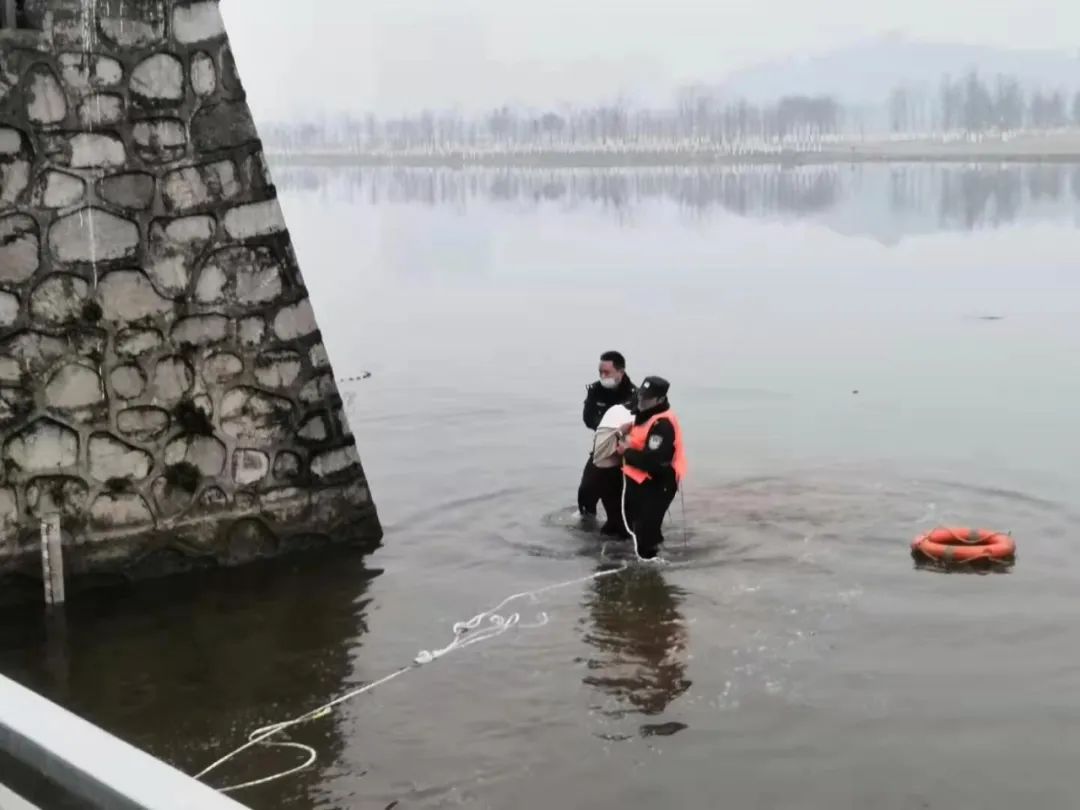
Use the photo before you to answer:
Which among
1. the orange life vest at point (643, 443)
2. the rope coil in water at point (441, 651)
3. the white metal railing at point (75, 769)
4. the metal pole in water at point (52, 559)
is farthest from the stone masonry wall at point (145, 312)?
the white metal railing at point (75, 769)

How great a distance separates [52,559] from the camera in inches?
324

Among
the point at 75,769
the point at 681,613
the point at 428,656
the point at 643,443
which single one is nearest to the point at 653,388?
the point at 643,443

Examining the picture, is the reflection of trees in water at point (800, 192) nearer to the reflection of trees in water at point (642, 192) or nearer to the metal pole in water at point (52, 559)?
the reflection of trees in water at point (642, 192)

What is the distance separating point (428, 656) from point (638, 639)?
135cm

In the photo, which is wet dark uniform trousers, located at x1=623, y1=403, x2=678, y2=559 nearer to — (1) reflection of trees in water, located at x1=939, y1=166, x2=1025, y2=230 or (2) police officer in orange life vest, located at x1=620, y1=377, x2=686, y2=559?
(2) police officer in orange life vest, located at x1=620, y1=377, x2=686, y2=559

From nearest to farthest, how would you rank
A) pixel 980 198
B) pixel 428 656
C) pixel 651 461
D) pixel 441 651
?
pixel 428 656 < pixel 441 651 < pixel 651 461 < pixel 980 198

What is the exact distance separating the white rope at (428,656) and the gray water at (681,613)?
9cm

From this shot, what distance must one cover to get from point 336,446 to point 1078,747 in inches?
209

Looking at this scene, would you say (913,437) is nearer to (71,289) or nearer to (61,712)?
(71,289)

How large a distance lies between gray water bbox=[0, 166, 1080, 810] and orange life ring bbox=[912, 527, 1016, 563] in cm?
23

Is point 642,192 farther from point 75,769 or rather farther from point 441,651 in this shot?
point 75,769

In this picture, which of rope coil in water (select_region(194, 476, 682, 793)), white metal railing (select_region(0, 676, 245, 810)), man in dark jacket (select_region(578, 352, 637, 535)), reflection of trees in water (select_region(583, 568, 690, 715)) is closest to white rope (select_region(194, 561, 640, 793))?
rope coil in water (select_region(194, 476, 682, 793))

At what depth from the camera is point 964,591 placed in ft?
30.1

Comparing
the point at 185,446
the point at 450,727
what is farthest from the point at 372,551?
the point at 450,727
